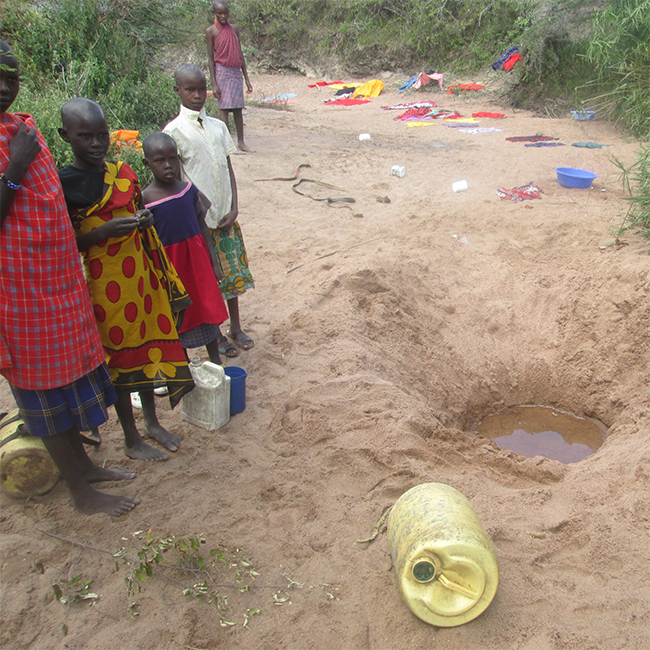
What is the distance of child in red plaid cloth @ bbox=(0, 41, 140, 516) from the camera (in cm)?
159

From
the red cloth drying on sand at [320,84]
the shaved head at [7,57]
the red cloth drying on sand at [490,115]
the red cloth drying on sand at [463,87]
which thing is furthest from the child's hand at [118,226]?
the red cloth drying on sand at [320,84]

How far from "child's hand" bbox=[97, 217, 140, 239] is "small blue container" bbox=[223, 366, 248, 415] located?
1055 millimetres

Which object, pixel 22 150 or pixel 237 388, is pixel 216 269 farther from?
pixel 22 150

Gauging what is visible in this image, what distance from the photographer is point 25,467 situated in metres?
2.08

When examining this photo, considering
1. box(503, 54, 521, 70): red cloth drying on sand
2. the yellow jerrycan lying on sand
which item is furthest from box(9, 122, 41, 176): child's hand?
box(503, 54, 521, 70): red cloth drying on sand

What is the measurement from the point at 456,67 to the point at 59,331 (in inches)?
553

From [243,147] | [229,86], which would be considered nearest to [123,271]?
[229,86]

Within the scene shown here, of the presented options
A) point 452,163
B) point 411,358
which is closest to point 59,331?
point 411,358

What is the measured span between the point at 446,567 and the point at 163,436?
1473mm

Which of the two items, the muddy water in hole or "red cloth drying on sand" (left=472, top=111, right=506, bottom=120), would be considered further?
"red cloth drying on sand" (left=472, top=111, right=506, bottom=120)

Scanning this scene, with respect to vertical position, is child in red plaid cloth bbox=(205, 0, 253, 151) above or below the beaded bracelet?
above

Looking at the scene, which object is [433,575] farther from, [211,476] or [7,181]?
[7,181]

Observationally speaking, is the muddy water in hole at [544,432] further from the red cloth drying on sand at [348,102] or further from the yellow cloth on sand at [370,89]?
the yellow cloth on sand at [370,89]

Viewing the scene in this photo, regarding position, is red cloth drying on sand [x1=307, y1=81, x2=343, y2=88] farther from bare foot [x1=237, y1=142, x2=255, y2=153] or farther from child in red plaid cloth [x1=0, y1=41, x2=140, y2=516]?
child in red plaid cloth [x1=0, y1=41, x2=140, y2=516]
